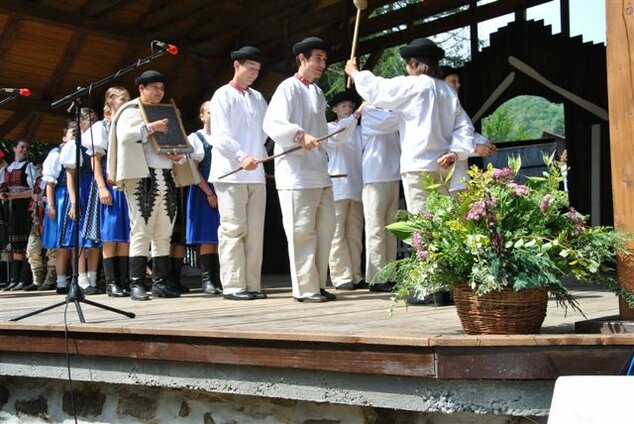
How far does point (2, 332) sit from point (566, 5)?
24.3 ft

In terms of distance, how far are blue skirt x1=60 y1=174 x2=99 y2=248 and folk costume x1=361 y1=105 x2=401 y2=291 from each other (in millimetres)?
2423

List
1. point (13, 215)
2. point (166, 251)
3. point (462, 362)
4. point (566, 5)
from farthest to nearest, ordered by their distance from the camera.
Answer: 1. point (566, 5)
2. point (13, 215)
3. point (166, 251)
4. point (462, 362)

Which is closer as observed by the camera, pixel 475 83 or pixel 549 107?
pixel 475 83

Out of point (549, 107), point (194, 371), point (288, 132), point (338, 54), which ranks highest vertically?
point (549, 107)

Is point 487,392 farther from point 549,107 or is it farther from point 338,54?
point 549,107

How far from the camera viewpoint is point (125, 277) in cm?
705

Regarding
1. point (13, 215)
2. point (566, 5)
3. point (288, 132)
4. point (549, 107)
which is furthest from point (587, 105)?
point (549, 107)

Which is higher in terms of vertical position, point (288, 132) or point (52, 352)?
point (288, 132)

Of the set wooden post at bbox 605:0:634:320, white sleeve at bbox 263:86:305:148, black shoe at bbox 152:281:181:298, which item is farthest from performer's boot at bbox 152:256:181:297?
wooden post at bbox 605:0:634:320

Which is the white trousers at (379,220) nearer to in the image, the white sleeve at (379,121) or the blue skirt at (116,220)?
the white sleeve at (379,121)

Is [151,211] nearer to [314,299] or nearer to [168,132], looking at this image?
[168,132]

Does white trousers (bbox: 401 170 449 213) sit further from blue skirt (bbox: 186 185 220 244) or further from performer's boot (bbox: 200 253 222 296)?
blue skirt (bbox: 186 185 220 244)

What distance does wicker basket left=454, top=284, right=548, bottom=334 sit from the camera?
329 centimetres

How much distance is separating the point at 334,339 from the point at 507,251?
0.78 m
